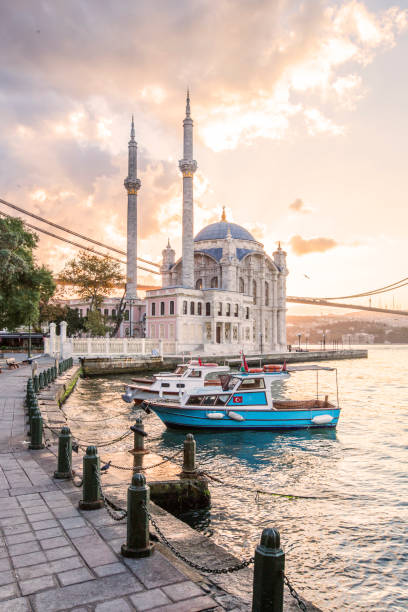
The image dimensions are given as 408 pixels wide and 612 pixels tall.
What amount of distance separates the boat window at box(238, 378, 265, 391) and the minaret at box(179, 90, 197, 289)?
44138 mm

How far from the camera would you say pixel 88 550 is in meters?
5.64

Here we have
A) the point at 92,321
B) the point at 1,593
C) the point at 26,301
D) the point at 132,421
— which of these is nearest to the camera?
the point at 1,593

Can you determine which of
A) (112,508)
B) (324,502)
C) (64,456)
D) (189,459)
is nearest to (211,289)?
(324,502)

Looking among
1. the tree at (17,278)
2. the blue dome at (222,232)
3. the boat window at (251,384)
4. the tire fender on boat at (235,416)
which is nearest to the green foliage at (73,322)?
the blue dome at (222,232)

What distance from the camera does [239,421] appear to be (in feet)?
60.7

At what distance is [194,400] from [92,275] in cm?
4317

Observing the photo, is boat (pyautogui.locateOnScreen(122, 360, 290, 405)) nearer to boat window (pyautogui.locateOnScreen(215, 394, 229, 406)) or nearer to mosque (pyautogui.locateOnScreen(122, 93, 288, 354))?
boat window (pyautogui.locateOnScreen(215, 394, 229, 406))

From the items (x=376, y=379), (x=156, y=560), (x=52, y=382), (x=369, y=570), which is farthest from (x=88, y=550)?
(x=376, y=379)

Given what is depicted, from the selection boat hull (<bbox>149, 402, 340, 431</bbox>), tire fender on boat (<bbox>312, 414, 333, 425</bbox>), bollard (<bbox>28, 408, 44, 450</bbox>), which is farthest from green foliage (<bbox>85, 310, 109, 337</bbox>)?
bollard (<bbox>28, 408, 44, 450</bbox>)

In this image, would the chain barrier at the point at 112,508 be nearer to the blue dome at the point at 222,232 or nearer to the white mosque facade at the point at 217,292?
the white mosque facade at the point at 217,292

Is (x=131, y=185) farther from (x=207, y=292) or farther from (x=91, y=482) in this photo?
(x=91, y=482)

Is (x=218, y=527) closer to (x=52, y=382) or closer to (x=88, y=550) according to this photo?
(x=88, y=550)

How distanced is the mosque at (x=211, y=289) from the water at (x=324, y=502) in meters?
37.5

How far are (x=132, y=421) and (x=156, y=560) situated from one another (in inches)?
611
